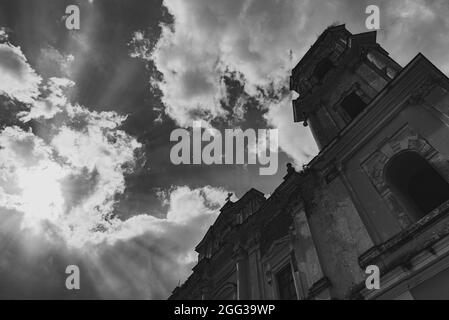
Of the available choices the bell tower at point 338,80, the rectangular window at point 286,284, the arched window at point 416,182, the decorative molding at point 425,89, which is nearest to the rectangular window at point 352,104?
the bell tower at point 338,80

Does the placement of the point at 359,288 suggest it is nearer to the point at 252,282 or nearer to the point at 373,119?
the point at 252,282

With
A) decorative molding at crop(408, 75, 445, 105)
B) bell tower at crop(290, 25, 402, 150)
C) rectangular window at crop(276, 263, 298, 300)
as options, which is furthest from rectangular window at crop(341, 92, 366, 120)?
rectangular window at crop(276, 263, 298, 300)

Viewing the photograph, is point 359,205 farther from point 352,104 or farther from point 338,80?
point 338,80

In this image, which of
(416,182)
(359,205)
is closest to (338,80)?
(416,182)

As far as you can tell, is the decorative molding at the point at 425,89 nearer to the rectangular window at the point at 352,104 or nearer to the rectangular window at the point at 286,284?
the rectangular window at the point at 352,104

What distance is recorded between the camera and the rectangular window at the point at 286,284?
447 inches

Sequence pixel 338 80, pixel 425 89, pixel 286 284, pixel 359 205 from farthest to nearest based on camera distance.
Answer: pixel 338 80 < pixel 286 284 < pixel 359 205 < pixel 425 89

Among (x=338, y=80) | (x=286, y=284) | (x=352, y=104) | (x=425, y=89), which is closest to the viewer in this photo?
(x=425, y=89)

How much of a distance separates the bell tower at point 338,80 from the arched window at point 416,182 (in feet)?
9.01

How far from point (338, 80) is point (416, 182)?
7.26 metres

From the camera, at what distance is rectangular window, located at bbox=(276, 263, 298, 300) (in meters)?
11.4

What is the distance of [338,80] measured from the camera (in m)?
16.0

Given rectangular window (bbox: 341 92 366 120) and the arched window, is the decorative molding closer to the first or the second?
the arched window

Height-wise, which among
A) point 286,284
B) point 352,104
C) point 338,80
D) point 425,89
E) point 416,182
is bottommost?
point 286,284
